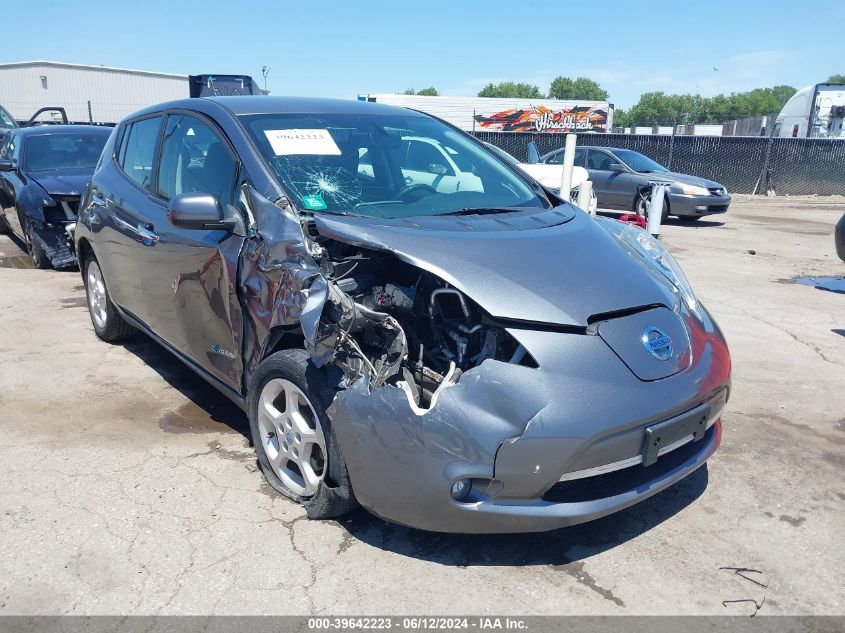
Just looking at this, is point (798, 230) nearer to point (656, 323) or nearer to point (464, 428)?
point (656, 323)

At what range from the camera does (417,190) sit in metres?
3.56

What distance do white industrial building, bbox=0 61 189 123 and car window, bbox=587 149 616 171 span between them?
1007 inches

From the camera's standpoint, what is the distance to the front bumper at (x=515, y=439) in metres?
2.38

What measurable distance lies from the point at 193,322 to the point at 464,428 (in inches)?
76.6

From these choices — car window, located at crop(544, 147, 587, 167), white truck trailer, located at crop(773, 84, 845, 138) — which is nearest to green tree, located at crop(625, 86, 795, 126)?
white truck trailer, located at crop(773, 84, 845, 138)

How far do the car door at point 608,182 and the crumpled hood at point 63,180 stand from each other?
979 cm

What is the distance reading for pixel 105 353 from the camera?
17.4ft

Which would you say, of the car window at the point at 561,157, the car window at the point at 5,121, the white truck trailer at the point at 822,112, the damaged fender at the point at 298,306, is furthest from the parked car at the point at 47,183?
the white truck trailer at the point at 822,112

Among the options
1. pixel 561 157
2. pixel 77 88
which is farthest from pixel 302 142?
pixel 77 88

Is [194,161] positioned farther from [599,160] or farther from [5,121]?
[5,121]

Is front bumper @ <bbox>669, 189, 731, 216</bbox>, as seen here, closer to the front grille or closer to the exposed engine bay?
the front grille

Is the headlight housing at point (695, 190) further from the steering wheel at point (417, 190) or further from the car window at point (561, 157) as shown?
the steering wheel at point (417, 190)

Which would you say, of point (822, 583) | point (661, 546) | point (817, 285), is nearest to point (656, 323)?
point (661, 546)

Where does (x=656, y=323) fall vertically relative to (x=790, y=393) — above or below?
above
